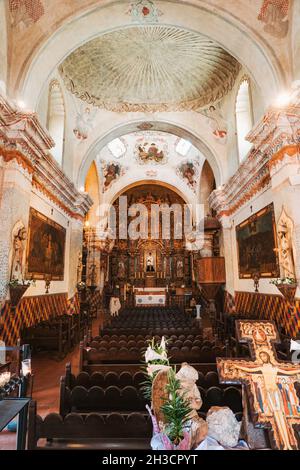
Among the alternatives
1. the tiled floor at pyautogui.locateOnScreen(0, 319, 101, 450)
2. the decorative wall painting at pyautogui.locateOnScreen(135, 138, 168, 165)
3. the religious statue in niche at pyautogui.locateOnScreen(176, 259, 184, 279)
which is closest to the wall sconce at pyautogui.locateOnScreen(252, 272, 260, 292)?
the tiled floor at pyautogui.locateOnScreen(0, 319, 101, 450)

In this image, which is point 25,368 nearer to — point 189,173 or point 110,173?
point 110,173

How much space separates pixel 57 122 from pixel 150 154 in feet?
29.4

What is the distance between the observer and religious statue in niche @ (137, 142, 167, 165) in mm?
17438

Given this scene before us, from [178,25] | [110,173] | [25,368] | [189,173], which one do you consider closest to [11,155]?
[25,368]

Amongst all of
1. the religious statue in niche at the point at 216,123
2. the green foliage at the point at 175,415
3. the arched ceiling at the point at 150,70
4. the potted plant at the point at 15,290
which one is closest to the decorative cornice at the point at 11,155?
the potted plant at the point at 15,290

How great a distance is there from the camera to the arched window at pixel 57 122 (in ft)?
31.2

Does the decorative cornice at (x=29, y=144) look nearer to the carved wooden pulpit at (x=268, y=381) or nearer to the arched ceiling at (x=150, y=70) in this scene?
the arched ceiling at (x=150, y=70)

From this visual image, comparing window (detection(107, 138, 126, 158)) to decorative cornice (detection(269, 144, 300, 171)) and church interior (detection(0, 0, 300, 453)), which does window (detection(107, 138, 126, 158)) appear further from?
decorative cornice (detection(269, 144, 300, 171))

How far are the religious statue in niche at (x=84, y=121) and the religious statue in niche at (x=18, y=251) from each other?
20.3 feet

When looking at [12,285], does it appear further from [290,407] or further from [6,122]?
[290,407]

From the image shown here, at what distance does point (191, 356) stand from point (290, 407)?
259 centimetres

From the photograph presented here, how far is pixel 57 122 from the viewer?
9.70 m

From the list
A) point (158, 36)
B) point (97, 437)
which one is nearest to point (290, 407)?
point (97, 437)

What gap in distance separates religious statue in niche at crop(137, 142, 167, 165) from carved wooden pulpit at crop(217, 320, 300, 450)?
16.5m
